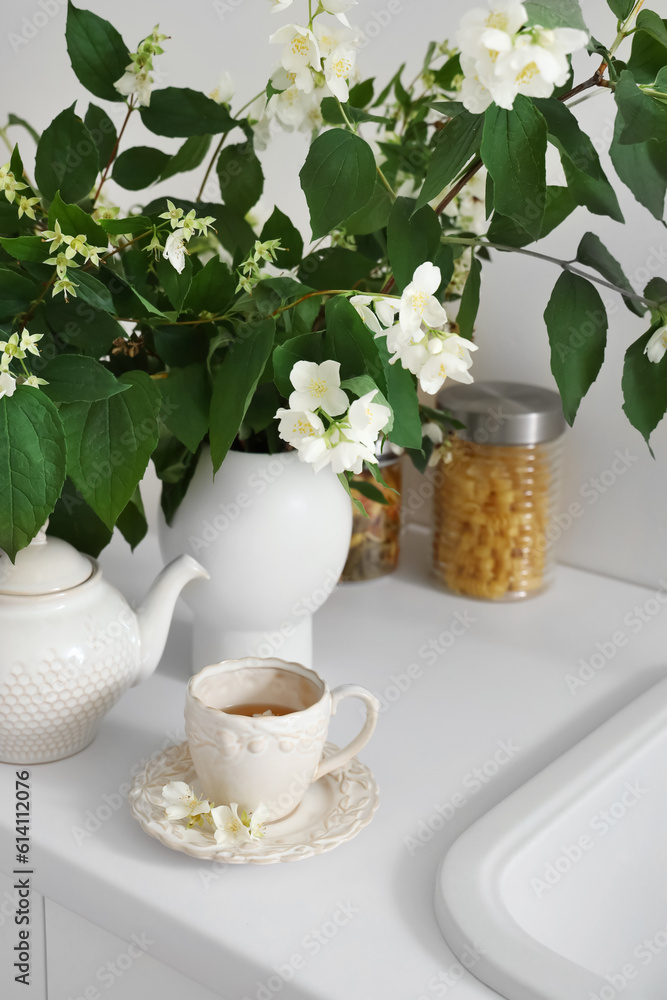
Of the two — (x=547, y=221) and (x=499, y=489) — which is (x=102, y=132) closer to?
(x=547, y=221)

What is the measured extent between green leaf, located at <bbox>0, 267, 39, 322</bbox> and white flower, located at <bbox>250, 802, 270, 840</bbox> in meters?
0.36

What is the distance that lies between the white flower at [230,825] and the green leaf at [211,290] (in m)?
0.35

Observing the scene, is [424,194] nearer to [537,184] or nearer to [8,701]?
[537,184]

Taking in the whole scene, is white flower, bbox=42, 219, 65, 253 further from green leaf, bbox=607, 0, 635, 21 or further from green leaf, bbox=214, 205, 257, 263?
green leaf, bbox=607, 0, 635, 21

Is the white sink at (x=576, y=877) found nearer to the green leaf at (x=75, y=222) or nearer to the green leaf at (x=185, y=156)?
the green leaf at (x=75, y=222)

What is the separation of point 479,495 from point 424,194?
49cm

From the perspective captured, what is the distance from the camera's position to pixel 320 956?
554 mm

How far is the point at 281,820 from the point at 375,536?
0.47 m

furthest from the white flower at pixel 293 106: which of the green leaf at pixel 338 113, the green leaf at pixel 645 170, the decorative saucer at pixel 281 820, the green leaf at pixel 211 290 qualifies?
the decorative saucer at pixel 281 820

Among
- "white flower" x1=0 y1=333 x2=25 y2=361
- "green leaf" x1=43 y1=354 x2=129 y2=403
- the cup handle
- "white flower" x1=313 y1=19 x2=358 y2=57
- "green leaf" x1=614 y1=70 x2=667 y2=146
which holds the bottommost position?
the cup handle

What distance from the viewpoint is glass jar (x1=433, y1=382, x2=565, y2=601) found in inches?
39.2

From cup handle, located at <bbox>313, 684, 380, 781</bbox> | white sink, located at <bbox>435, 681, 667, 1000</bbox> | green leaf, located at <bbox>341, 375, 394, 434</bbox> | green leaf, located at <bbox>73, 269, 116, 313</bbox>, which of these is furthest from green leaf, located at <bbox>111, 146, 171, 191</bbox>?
white sink, located at <bbox>435, 681, 667, 1000</bbox>

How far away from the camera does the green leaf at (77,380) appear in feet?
2.01

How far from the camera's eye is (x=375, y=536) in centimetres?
110
